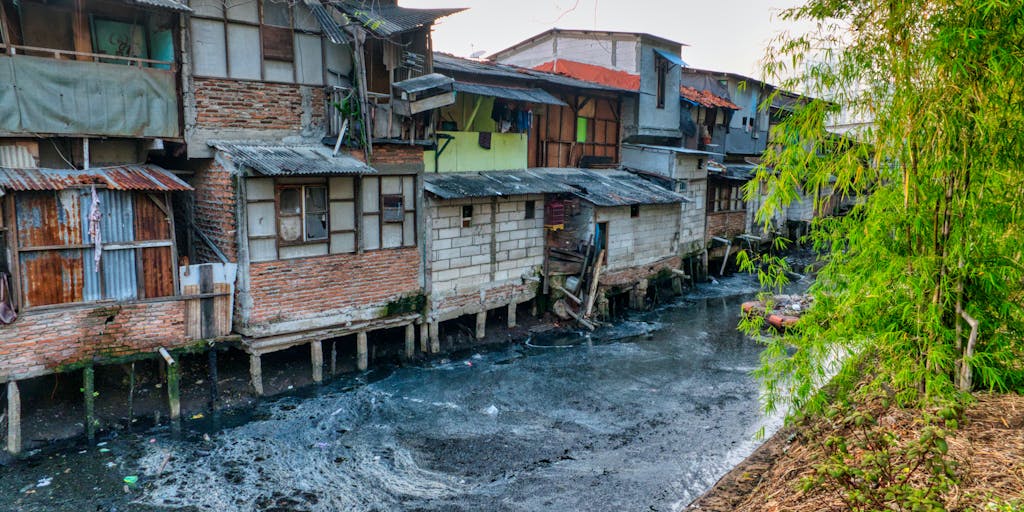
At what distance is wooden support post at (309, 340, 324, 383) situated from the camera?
13578mm

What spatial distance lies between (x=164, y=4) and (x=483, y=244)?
8621 millimetres

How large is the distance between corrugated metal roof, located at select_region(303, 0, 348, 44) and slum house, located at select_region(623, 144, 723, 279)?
13.1 meters

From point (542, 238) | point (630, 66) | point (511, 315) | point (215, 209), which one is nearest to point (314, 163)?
point (215, 209)

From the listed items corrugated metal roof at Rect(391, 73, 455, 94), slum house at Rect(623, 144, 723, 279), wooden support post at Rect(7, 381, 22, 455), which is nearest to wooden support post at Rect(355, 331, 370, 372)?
corrugated metal roof at Rect(391, 73, 455, 94)

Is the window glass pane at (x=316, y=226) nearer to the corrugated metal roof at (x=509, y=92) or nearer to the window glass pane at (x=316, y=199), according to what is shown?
the window glass pane at (x=316, y=199)

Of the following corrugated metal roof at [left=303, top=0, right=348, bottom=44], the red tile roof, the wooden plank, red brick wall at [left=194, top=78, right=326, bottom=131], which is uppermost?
the red tile roof

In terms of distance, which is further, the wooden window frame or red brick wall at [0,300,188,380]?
the wooden window frame

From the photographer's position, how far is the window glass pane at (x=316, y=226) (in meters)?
13.2

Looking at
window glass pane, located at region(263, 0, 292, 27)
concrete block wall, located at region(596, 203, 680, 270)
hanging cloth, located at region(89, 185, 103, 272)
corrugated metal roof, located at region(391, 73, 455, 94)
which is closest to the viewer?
hanging cloth, located at region(89, 185, 103, 272)

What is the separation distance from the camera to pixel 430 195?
15219 millimetres

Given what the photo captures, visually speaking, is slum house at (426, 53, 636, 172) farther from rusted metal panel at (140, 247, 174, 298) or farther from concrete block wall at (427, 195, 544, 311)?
rusted metal panel at (140, 247, 174, 298)

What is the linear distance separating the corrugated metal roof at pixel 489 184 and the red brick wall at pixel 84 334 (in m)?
6.08

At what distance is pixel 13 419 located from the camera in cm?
1016

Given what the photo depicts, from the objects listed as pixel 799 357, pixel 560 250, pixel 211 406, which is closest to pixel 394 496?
pixel 211 406
